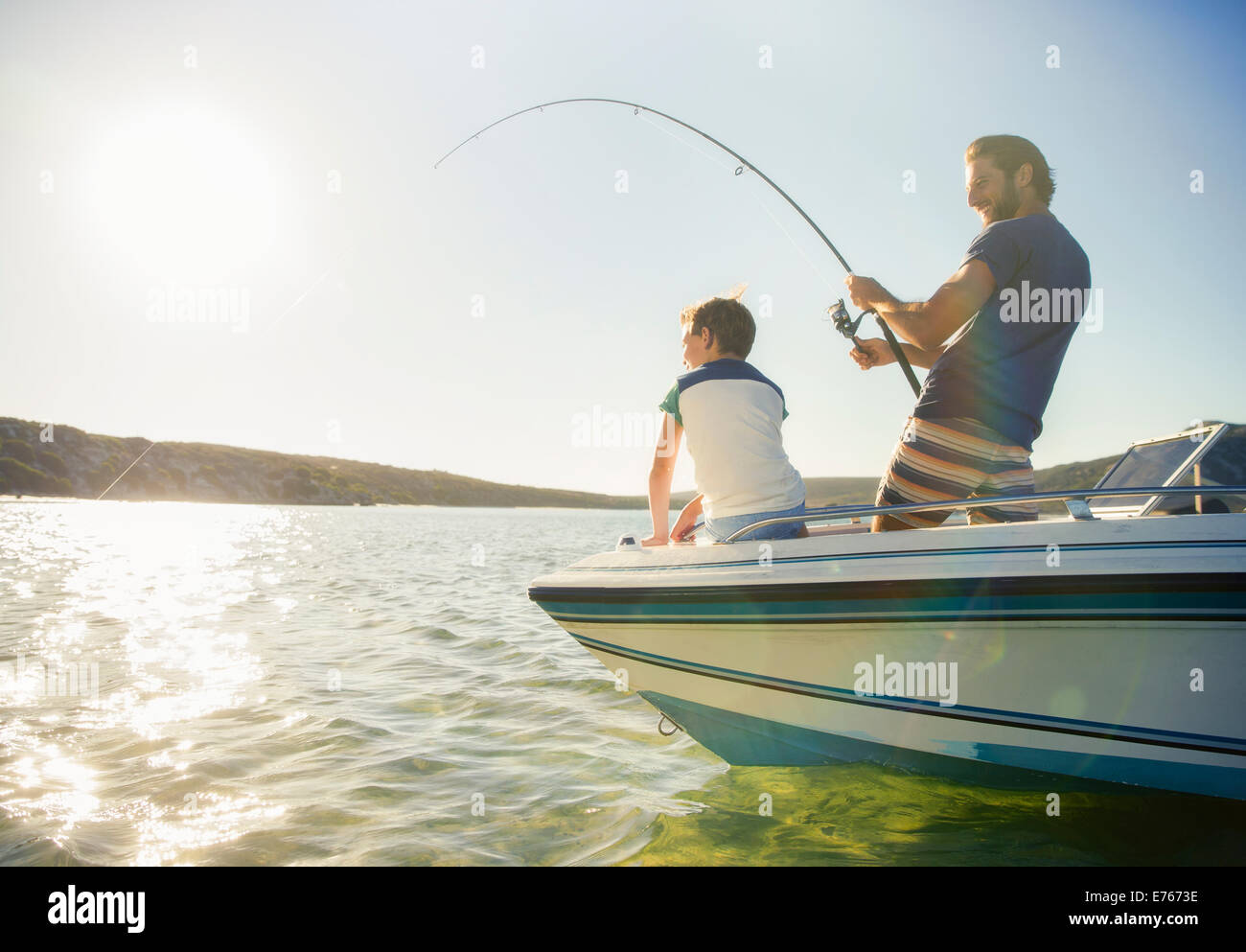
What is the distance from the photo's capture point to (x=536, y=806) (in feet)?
11.1

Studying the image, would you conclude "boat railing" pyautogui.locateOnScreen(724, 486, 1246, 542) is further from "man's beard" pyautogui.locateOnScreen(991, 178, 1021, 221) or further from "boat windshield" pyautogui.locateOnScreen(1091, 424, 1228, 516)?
"man's beard" pyautogui.locateOnScreen(991, 178, 1021, 221)

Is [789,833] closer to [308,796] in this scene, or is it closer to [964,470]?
[964,470]

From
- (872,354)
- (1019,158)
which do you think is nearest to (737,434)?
(872,354)

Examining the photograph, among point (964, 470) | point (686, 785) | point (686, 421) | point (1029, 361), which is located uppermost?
point (1029, 361)

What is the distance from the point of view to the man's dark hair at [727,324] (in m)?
3.24

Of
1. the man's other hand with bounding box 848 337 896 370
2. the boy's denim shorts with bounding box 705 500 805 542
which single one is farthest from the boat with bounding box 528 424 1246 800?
the man's other hand with bounding box 848 337 896 370
